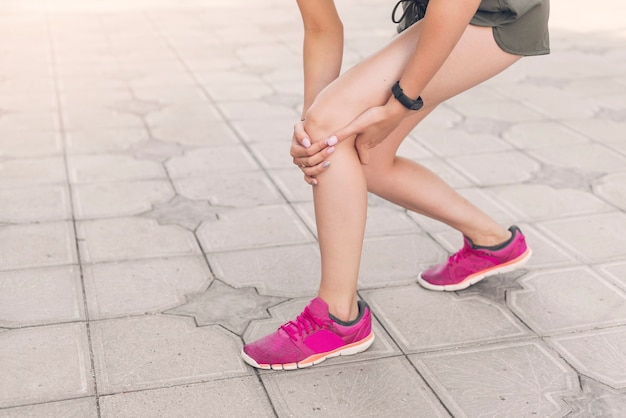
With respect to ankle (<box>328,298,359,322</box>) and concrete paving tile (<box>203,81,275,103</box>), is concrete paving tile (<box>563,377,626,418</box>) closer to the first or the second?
ankle (<box>328,298,359,322</box>)

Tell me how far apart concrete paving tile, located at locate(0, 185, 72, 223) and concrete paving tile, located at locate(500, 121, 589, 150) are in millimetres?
1776

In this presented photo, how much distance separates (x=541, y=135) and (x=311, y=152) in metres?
2.28

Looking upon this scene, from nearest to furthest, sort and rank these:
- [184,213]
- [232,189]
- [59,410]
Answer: [59,410] → [184,213] → [232,189]

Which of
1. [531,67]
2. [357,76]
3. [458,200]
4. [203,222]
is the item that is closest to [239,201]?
[203,222]

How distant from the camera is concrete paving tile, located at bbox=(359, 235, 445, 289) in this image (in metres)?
2.72

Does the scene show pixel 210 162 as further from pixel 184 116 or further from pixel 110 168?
pixel 184 116

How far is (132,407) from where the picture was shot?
204 centimetres

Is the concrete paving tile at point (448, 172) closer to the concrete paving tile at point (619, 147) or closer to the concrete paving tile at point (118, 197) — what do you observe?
the concrete paving tile at point (619, 147)

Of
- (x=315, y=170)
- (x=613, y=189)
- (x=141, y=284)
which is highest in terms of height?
(x=315, y=170)

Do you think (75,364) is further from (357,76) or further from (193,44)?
(193,44)

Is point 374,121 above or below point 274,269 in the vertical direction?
above

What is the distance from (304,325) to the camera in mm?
2229

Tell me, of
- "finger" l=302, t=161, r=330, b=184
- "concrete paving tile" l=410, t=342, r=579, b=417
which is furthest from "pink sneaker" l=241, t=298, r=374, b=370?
"finger" l=302, t=161, r=330, b=184

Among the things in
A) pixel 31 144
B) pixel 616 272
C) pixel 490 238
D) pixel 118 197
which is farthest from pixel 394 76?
pixel 31 144
